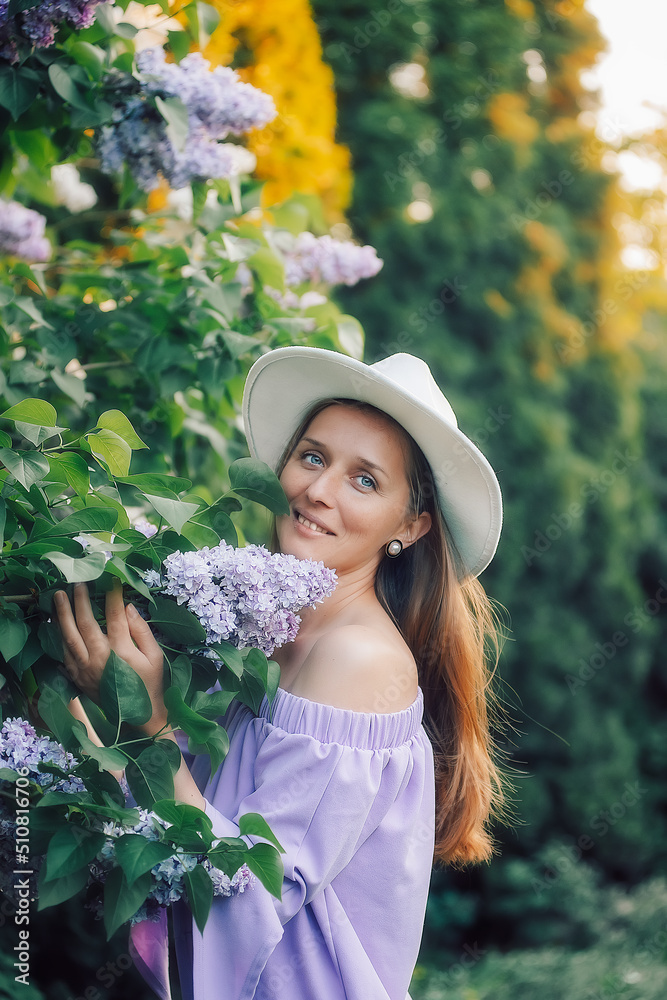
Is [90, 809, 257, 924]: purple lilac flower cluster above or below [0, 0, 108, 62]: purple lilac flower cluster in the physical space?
below

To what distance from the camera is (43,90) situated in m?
1.90

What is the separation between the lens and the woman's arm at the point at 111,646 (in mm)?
1338

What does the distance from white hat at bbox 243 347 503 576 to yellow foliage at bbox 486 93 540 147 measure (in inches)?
161

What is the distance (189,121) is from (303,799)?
154cm

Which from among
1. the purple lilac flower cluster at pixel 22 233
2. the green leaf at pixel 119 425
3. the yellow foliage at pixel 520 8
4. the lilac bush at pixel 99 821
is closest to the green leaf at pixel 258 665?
the lilac bush at pixel 99 821

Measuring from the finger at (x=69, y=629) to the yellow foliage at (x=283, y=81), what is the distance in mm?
2897

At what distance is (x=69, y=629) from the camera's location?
4.38ft

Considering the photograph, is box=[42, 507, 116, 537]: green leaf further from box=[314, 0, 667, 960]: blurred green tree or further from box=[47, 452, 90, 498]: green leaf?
box=[314, 0, 667, 960]: blurred green tree

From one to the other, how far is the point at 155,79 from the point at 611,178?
14.6 feet

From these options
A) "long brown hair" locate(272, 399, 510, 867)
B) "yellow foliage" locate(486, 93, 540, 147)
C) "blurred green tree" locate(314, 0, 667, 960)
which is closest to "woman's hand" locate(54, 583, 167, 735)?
"long brown hair" locate(272, 399, 510, 867)

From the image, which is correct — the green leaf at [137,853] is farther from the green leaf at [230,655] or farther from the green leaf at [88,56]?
the green leaf at [88,56]

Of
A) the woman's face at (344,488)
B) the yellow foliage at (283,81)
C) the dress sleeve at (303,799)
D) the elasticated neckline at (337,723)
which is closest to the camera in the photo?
the dress sleeve at (303,799)

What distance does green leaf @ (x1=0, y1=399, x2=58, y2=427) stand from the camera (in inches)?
51.0

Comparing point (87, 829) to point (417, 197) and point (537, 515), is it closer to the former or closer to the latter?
point (537, 515)
